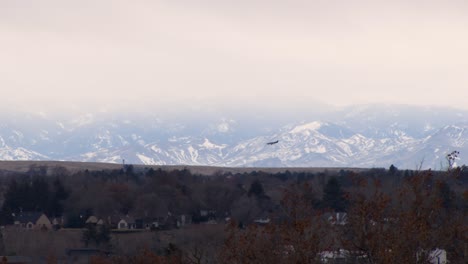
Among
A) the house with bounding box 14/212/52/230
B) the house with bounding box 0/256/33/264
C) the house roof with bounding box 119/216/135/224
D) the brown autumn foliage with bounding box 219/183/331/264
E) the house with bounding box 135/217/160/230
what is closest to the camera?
the brown autumn foliage with bounding box 219/183/331/264

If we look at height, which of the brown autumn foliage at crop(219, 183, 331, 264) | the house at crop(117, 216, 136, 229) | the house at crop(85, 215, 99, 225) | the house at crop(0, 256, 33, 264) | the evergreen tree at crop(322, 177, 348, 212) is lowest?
the house at crop(0, 256, 33, 264)

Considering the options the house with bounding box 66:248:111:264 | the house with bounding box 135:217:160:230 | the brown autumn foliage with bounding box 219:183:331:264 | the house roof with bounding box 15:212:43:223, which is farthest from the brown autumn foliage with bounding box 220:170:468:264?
the house roof with bounding box 15:212:43:223

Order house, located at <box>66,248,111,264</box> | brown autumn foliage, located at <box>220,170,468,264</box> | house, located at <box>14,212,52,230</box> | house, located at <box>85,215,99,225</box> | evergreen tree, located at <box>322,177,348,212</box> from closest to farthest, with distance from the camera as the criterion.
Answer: brown autumn foliage, located at <box>220,170,468,264</box>, house, located at <box>66,248,111,264</box>, evergreen tree, located at <box>322,177,348,212</box>, house, located at <box>14,212,52,230</box>, house, located at <box>85,215,99,225</box>

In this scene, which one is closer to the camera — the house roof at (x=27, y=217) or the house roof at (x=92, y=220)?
the house roof at (x=92, y=220)

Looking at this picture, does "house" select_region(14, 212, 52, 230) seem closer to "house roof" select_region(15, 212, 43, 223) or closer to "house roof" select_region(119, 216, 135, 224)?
"house roof" select_region(15, 212, 43, 223)

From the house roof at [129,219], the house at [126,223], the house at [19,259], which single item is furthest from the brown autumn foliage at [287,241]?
the house roof at [129,219]

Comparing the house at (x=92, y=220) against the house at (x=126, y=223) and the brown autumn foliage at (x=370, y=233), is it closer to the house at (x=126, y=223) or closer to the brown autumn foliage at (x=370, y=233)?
the house at (x=126, y=223)

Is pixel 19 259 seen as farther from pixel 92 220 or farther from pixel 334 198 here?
pixel 92 220

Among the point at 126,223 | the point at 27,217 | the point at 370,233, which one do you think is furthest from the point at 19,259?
the point at 370,233

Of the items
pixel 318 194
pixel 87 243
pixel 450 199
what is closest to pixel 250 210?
pixel 318 194
